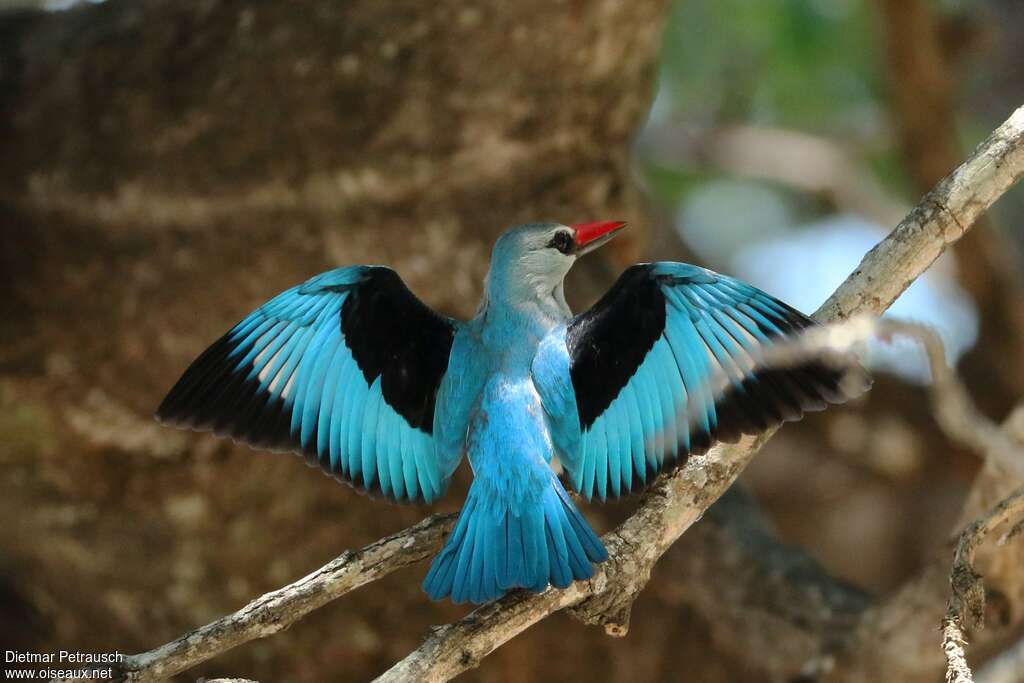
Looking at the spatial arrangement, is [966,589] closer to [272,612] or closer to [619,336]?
[619,336]

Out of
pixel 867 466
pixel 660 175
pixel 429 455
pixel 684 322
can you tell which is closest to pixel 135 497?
pixel 429 455

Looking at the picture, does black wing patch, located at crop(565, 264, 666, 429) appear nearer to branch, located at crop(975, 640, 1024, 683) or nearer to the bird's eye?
the bird's eye

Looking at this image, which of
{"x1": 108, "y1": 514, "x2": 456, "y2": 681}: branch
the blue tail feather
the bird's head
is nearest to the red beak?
the bird's head

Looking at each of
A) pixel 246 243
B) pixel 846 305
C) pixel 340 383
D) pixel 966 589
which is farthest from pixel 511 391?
pixel 246 243

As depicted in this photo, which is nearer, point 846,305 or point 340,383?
point 846,305

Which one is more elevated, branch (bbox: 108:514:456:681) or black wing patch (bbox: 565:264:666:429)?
black wing patch (bbox: 565:264:666:429)

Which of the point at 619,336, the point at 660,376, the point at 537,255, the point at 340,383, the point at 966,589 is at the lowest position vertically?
the point at 966,589

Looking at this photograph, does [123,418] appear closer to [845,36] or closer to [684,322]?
[684,322]

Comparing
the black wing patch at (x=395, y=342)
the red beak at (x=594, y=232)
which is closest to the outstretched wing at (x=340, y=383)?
the black wing patch at (x=395, y=342)
